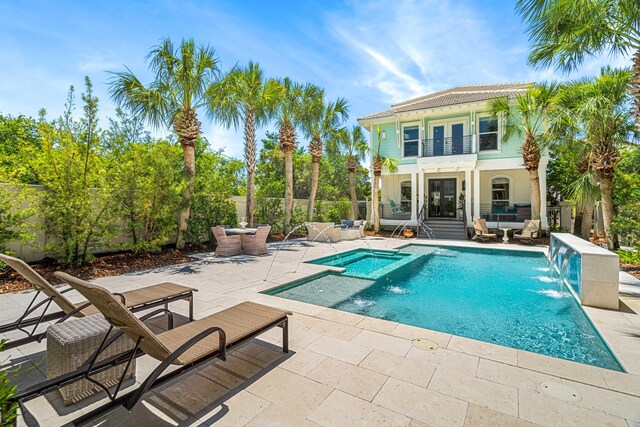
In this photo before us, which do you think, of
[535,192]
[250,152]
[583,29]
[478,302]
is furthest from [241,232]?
[535,192]

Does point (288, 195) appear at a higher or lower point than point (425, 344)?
higher

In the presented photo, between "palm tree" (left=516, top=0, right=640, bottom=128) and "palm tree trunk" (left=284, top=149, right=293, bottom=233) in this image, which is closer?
"palm tree" (left=516, top=0, right=640, bottom=128)

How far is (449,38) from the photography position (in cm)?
968

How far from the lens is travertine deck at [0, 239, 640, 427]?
2260mm

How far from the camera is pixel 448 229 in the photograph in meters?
15.5

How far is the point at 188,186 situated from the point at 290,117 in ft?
21.7

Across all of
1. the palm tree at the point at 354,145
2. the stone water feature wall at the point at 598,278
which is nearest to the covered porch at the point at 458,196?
the palm tree at the point at 354,145

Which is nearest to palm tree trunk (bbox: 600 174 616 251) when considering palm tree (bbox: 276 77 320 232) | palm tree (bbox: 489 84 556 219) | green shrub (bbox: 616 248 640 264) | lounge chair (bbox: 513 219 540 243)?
green shrub (bbox: 616 248 640 264)

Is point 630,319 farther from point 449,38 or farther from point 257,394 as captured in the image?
point 449,38

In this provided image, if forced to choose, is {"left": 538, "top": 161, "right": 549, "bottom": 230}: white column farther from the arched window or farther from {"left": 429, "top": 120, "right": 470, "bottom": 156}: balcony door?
{"left": 429, "top": 120, "right": 470, "bottom": 156}: balcony door

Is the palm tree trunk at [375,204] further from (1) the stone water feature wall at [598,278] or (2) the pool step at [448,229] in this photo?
(1) the stone water feature wall at [598,278]

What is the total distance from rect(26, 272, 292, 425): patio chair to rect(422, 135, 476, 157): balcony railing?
16.0 m

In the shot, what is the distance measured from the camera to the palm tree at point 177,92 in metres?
9.28

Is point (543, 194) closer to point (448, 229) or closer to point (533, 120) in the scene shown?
point (533, 120)
